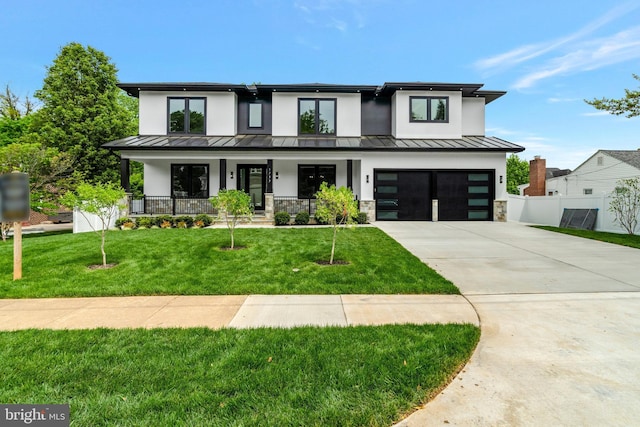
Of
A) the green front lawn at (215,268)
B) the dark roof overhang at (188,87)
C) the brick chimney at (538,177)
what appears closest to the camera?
the green front lawn at (215,268)

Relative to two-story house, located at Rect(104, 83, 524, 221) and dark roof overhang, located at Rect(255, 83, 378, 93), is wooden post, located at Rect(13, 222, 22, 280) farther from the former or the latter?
dark roof overhang, located at Rect(255, 83, 378, 93)

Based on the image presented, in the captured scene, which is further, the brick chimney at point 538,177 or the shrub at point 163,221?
the brick chimney at point 538,177

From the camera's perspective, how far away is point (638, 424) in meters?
2.13

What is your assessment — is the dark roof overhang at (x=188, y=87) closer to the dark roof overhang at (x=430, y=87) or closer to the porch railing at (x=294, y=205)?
the porch railing at (x=294, y=205)

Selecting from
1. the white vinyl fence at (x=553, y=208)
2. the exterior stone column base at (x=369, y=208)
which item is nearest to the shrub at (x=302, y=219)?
the exterior stone column base at (x=369, y=208)

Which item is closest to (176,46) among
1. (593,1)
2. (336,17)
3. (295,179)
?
(336,17)

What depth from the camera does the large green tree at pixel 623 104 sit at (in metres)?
11.6

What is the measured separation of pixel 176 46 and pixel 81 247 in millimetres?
20146

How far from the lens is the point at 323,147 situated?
14.4 m

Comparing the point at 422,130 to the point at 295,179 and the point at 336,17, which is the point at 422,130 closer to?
the point at 295,179

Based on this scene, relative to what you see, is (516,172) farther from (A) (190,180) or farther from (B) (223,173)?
(A) (190,180)

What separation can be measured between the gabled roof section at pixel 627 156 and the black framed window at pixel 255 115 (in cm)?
2739

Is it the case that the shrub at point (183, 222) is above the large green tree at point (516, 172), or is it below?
below

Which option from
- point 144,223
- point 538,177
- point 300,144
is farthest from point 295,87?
point 538,177
